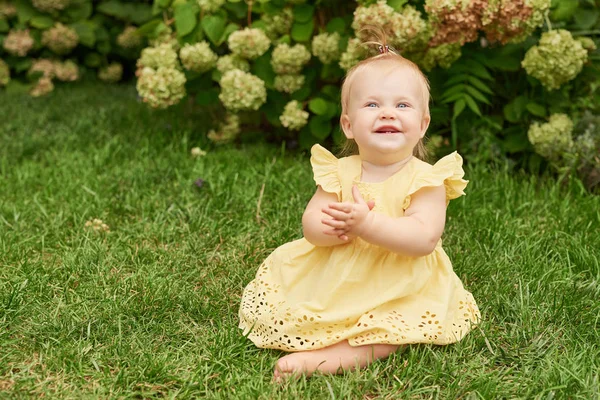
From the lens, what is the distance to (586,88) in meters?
3.54

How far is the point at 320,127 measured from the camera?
12.1 feet

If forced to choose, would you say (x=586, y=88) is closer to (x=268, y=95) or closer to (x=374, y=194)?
(x=268, y=95)

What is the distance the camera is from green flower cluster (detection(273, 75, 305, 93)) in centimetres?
368

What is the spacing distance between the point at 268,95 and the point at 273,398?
2404 mm

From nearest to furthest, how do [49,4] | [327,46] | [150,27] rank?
[327,46], [150,27], [49,4]

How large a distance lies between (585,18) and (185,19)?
2.09 metres

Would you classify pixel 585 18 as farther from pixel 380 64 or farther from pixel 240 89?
pixel 380 64

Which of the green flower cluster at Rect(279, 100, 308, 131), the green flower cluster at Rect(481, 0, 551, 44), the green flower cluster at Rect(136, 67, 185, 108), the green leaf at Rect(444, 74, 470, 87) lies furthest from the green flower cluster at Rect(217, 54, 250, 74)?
the green flower cluster at Rect(481, 0, 551, 44)

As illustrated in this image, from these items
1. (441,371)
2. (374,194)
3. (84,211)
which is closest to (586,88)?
(374,194)

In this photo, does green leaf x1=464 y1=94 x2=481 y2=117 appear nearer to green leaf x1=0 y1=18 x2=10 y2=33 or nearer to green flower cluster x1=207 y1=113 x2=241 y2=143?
green flower cluster x1=207 y1=113 x2=241 y2=143

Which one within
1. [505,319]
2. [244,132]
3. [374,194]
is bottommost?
[244,132]

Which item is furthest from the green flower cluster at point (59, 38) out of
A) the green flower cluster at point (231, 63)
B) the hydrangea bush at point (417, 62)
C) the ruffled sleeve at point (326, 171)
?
the ruffled sleeve at point (326, 171)

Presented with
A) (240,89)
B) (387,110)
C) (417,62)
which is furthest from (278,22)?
(387,110)

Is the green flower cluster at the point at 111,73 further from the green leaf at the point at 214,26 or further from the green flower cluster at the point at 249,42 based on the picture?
the green flower cluster at the point at 249,42
